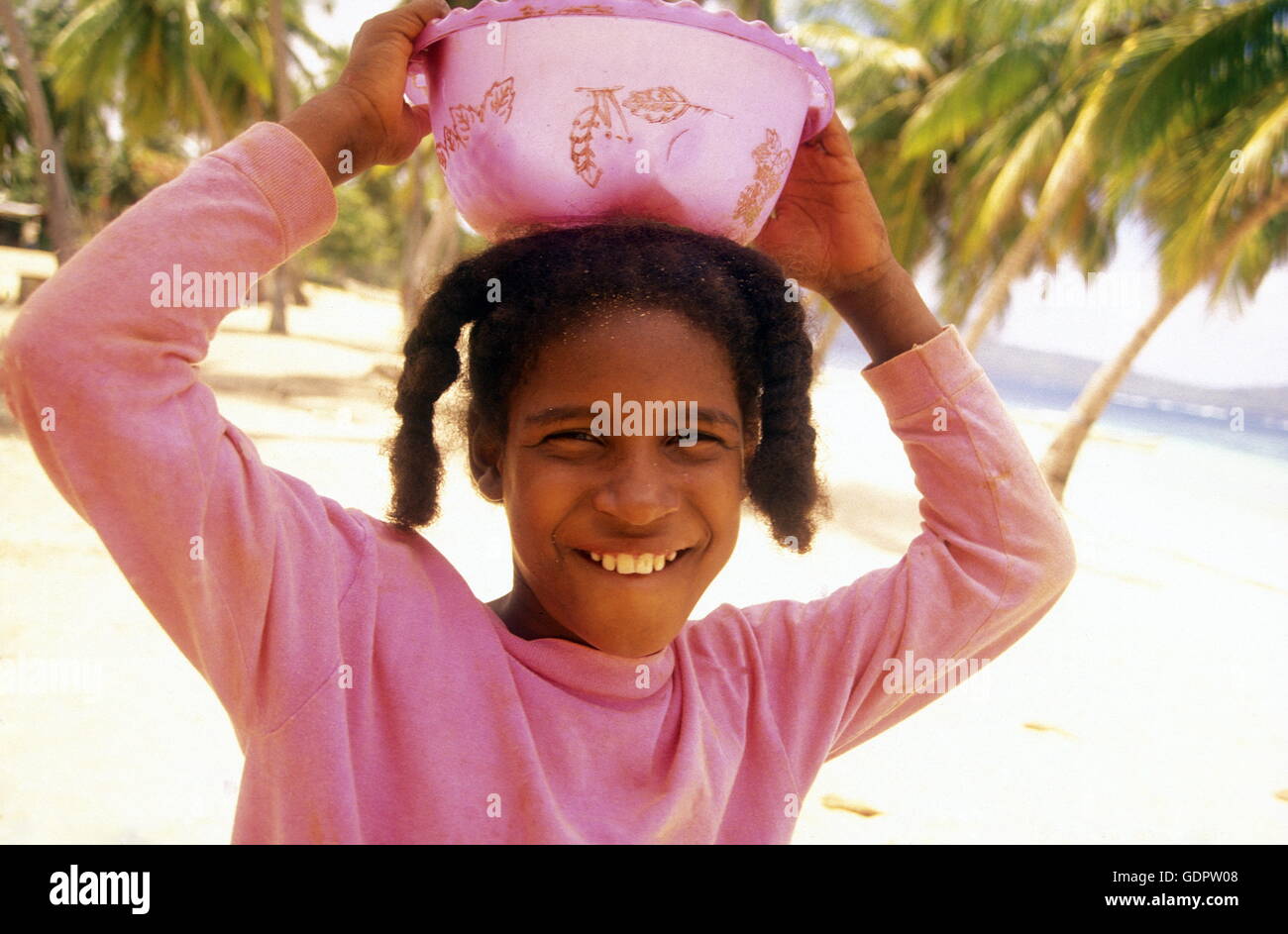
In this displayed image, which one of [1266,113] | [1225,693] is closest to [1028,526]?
[1225,693]

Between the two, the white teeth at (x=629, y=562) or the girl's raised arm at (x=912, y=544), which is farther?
the girl's raised arm at (x=912, y=544)

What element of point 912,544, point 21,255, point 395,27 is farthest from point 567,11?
point 21,255

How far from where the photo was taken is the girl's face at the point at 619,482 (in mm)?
1277

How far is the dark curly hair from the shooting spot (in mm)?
1350

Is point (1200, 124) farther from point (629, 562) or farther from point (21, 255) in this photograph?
point (21, 255)

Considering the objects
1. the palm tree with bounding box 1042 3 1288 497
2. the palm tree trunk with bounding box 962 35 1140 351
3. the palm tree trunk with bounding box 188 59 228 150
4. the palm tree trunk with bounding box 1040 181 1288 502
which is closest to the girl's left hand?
the palm tree with bounding box 1042 3 1288 497

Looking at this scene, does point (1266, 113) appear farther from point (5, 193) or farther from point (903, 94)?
point (5, 193)

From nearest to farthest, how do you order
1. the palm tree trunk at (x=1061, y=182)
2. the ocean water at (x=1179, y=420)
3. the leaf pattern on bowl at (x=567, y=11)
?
the leaf pattern on bowl at (x=567, y=11) < the palm tree trunk at (x=1061, y=182) < the ocean water at (x=1179, y=420)

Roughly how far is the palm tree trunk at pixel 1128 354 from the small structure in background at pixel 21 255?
13.2 m

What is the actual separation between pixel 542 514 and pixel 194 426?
0.44m

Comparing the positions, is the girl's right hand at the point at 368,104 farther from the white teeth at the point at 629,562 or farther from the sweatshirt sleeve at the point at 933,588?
the sweatshirt sleeve at the point at 933,588

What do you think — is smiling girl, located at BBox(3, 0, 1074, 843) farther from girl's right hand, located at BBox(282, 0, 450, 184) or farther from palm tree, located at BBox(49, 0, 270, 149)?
palm tree, located at BBox(49, 0, 270, 149)

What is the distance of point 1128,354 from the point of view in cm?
929

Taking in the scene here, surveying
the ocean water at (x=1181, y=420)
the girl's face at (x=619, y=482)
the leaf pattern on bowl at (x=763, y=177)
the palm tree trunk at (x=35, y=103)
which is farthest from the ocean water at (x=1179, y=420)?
the girl's face at (x=619, y=482)
